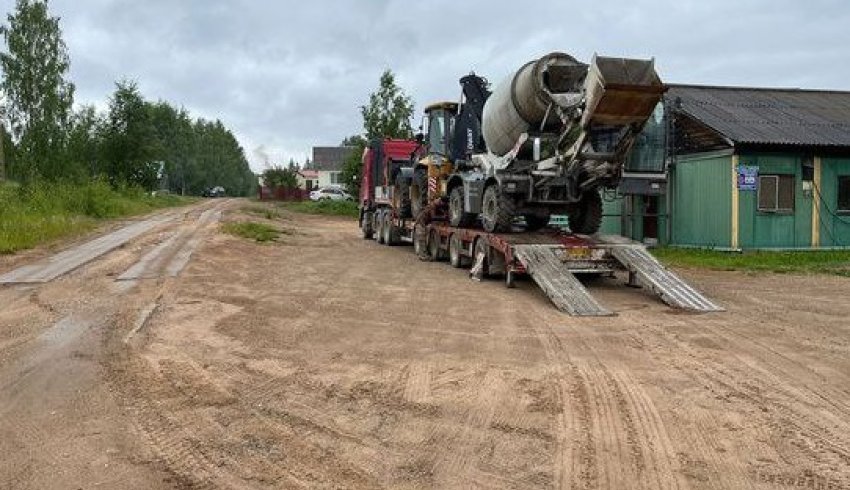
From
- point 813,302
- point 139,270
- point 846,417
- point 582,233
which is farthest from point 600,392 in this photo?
point 139,270

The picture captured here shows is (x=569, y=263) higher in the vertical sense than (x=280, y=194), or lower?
lower

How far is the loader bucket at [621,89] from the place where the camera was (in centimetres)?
1173

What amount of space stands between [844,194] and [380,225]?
1320 centimetres

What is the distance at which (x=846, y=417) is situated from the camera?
19.9 feet

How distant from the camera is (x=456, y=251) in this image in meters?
16.7

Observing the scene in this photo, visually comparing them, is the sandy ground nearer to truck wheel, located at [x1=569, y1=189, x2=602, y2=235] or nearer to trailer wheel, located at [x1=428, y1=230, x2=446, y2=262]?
truck wheel, located at [x1=569, y1=189, x2=602, y2=235]

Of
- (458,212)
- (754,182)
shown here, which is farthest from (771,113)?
(458,212)

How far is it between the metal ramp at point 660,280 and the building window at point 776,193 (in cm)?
837

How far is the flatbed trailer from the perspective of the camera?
37.6ft

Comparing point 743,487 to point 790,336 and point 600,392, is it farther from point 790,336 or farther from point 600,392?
point 790,336

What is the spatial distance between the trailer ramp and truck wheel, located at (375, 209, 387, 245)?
12026 millimetres

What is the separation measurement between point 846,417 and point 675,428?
1.41 meters

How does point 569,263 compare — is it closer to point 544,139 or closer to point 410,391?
point 544,139

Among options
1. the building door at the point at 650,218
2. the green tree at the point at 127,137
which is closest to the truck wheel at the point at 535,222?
the building door at the point at 650,218
